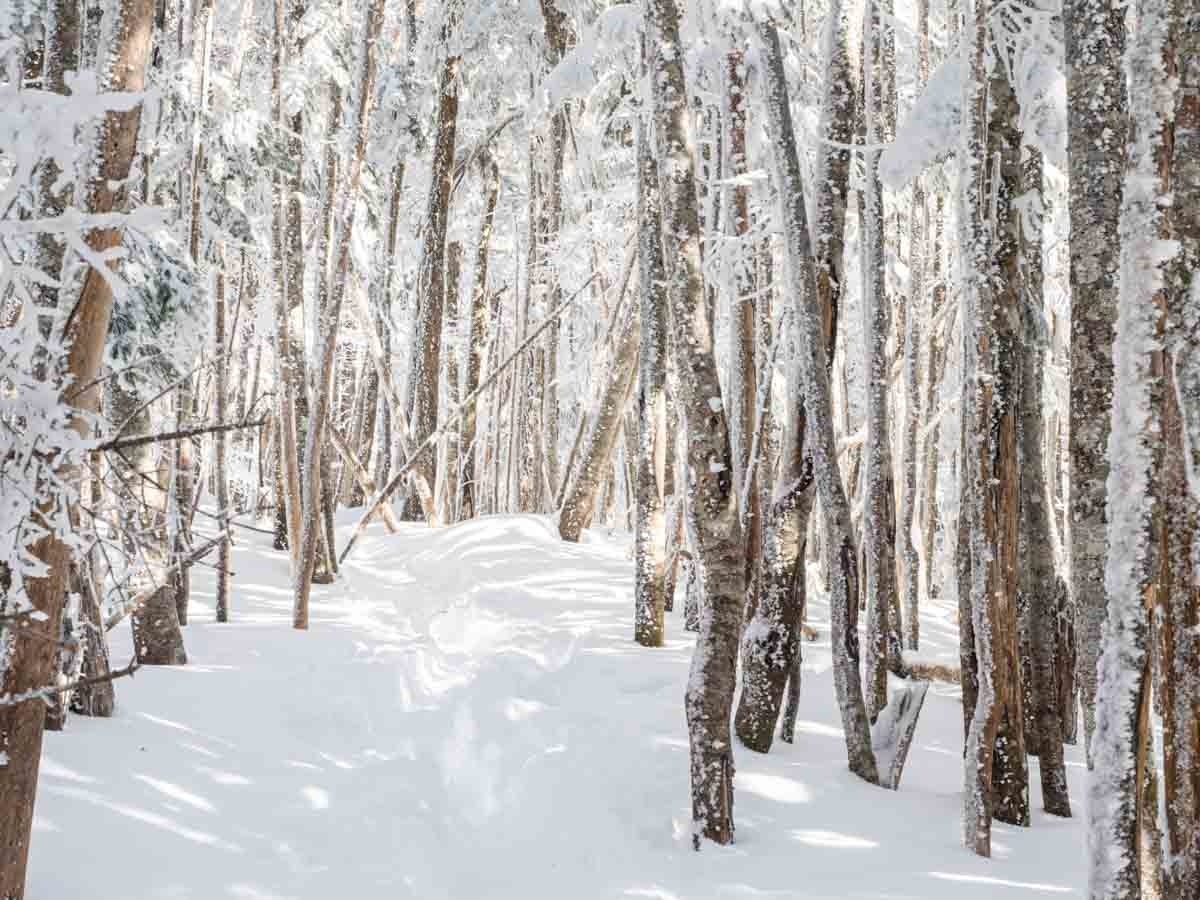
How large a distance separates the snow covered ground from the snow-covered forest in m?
0.04

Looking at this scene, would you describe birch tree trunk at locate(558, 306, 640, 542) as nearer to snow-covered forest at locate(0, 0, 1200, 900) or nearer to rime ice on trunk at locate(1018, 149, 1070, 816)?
snow-covered forest at locate(0, 0, 1200, 900)

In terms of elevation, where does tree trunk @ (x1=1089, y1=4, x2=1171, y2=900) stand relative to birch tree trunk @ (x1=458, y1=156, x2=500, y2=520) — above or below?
below

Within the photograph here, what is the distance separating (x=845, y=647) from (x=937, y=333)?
1323 centimetres

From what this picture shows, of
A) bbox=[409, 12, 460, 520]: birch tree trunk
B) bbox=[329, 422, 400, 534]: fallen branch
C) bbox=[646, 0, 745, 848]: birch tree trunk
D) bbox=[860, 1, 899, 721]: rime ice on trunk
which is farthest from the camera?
bbox=[409, 12, 460, 520]: birch tree trunk

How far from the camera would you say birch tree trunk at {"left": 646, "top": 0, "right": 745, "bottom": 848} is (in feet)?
16.4

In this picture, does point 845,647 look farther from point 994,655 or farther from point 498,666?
point 498,666

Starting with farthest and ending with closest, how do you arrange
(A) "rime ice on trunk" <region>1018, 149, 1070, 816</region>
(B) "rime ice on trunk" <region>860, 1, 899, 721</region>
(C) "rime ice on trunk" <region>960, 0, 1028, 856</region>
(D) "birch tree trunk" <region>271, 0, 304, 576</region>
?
(D) "birch tree trunk" <region>271, 0, 304, 576</region> < (B) "rime ice on trunk" <region>860, 1, 899, 721</region> < (A) "rime ice on trunk" <region>1018, 149, 1070, 816</region> < (C) "rime ice on trunk" <region>960, 0, 1028, 856</region>

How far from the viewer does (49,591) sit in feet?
12.0

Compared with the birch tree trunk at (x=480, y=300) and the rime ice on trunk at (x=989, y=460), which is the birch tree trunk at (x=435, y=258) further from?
the rime ice on trunk at (x=989, y=460)

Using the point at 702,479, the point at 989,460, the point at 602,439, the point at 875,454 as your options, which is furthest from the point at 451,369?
the point at 989,460

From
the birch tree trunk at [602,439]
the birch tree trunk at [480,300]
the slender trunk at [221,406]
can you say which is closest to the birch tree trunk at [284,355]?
the slender trunk at [221,406]

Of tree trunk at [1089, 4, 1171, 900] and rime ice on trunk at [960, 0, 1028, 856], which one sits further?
rime ice on trunk at [960, 0, 1028, 856]

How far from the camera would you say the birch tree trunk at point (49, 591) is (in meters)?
3.52

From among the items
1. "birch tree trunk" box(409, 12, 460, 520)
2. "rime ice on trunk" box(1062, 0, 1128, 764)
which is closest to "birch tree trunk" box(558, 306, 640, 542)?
"birch tree trunk" box(409, 12, 460, 520)
